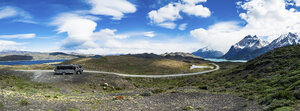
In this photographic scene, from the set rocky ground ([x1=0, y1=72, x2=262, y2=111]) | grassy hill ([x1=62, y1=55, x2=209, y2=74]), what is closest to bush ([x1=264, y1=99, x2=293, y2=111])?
rocky ground ([x1=0, y1=72, x2=262, y2=111])

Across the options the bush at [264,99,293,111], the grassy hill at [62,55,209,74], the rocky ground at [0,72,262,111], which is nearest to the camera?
the bush at [264,99,293,111]

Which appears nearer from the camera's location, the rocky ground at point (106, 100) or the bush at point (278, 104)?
the bush at point (278, 104)

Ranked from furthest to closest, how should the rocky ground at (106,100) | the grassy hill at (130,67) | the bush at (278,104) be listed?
the grassy hill at (130,67) → the rocky ground at (106,100) → the bush at (278,104)

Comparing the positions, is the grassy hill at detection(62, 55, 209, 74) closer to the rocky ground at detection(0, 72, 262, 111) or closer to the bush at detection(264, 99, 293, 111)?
the rocky ground at detection(0, 72, 262, 111)

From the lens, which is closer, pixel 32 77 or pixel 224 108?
pixel 224 108

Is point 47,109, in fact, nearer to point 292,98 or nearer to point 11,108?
point 11,108

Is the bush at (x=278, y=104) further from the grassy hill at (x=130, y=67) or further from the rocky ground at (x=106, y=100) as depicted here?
the grassy hill at (x=130, y=67)

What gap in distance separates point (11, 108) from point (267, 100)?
2352 cm

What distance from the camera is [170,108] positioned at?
54.9 ft

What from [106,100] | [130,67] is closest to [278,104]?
[106,100]

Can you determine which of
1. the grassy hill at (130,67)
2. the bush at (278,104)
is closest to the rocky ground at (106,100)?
the bush at (278,104)

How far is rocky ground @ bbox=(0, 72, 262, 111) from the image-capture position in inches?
592

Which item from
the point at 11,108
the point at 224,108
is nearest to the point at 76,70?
the point at 11,108

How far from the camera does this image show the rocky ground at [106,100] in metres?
15.0
